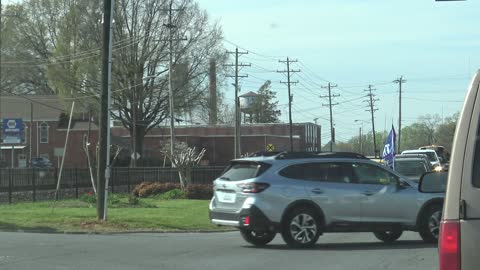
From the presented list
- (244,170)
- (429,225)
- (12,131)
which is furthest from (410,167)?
(12,131)

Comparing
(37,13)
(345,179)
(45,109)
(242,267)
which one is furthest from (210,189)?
(45,109)

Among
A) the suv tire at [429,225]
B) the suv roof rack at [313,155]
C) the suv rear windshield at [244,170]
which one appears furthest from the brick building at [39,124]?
the suv tire at [429,225]

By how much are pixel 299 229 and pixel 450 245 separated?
9.44 meters

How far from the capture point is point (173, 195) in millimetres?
30422

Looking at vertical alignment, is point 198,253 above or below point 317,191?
below

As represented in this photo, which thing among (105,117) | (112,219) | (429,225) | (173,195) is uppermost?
(105,117)

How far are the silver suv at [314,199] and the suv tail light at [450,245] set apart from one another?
29.8 ft

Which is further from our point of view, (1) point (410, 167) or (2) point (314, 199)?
(1) point (410, 167)

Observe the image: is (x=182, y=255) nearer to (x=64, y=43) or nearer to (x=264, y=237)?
(x=264, y=237)

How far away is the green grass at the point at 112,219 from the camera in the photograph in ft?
57.5

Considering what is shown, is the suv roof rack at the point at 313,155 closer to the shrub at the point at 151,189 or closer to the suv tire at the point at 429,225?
the suv tire at the point at 429,225

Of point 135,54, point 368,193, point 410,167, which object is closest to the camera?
point 368,193

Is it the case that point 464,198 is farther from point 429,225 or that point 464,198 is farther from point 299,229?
point 429,225

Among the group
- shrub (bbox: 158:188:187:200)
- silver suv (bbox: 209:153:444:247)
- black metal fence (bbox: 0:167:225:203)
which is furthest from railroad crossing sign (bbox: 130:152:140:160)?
silver suv (bbox: 209:153:444:247)
